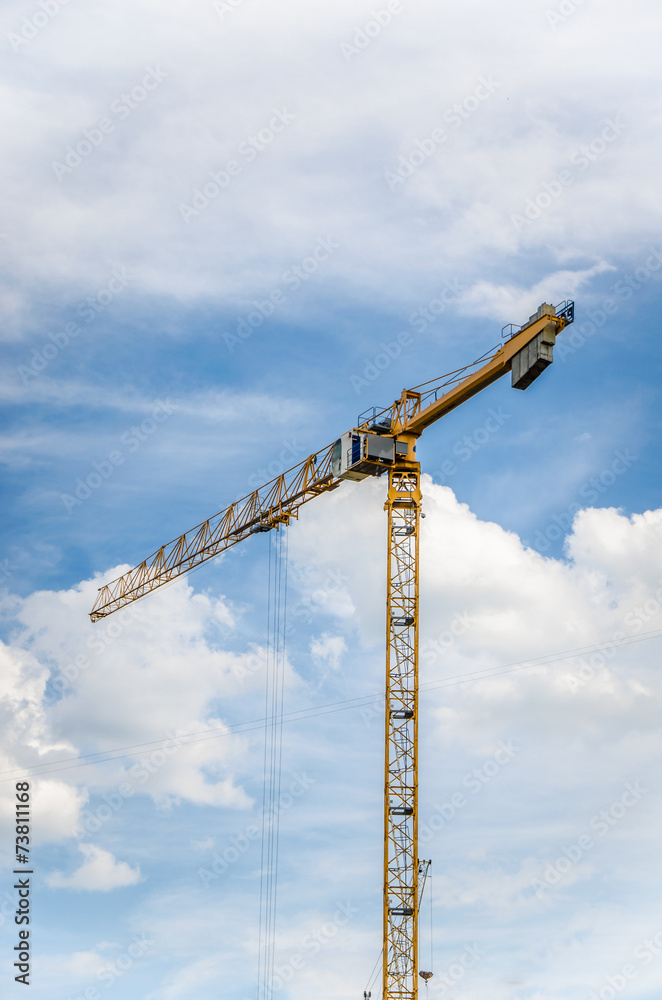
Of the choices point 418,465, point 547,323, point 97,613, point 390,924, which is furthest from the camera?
point 97,613

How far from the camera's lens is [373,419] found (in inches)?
3263

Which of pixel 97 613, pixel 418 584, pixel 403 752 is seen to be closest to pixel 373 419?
pixel 418 584

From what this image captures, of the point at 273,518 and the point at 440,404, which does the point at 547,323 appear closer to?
the point at 440,404

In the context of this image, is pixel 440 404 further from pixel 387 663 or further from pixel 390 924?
pixel 390 924

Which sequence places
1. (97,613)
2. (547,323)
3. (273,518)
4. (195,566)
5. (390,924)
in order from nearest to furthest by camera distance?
(547,323)
(390,924)
(273,518)
(195,566)
(97,613)

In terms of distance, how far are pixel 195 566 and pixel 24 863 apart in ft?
105

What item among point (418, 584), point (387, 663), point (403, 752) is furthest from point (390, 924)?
point (418, 584)

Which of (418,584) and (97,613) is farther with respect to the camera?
(97,613)

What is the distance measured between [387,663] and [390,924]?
15410mm

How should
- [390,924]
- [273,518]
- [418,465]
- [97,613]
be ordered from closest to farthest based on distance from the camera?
[390,924], [418,465], [273,518], [97,613]

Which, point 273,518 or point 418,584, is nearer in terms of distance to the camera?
point 418,584

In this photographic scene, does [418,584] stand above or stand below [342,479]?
below

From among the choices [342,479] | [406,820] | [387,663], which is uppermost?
[342,479]

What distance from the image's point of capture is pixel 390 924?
7750 cm
